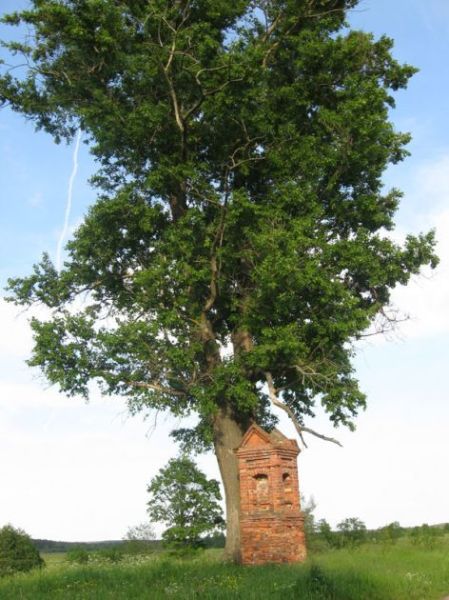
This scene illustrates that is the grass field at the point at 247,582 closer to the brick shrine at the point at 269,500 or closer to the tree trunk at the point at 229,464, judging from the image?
the brick shrine at the point at 269,500

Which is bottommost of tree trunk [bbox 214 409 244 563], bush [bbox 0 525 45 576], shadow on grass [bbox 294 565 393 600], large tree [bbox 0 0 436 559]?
shadow on grass [bbox 294 565 393 600]

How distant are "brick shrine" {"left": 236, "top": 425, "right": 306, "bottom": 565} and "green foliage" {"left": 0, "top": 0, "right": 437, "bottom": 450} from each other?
1252 mm

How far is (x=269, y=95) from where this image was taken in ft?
63.8

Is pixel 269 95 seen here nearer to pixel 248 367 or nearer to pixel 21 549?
pixel 248 367

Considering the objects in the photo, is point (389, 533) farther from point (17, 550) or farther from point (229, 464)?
point (17, 550)

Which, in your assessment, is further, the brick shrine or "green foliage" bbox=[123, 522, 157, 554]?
"green foliage" bbox=[123, 522, 157, 554]

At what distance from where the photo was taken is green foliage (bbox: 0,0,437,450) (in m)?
17.3

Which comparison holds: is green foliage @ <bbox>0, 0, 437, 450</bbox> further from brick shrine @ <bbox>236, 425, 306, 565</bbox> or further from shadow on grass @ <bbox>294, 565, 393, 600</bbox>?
shadow on grass @ <bbox>294, 565, 393, 600</bbox>

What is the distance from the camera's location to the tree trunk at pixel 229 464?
17.7 metres

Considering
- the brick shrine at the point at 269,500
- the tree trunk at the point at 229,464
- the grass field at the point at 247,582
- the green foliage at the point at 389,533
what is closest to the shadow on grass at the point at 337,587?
the grass field at the point at 247,582

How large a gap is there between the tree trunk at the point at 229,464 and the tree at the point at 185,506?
8308 millimetres

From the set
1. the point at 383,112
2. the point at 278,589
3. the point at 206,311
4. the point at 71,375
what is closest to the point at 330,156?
the point at 383,112

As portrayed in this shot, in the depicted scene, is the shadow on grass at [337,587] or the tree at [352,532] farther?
the tree at [352,532]

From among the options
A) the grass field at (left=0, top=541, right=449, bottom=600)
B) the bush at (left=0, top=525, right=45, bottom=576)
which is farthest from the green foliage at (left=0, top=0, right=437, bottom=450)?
the bush at (left=0, top=525, right=45, bottom=576)
